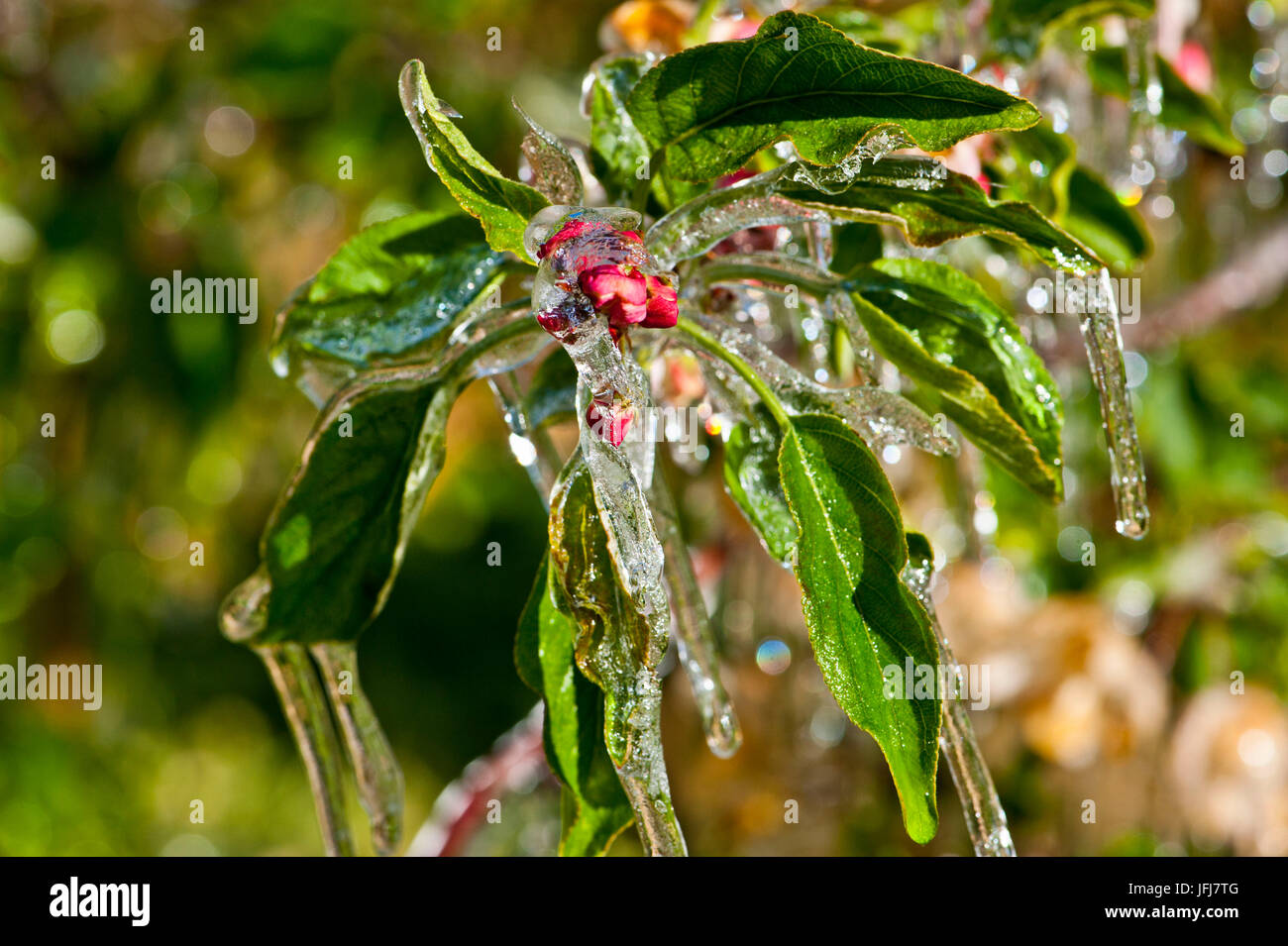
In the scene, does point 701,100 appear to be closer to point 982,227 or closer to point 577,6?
point 982,227

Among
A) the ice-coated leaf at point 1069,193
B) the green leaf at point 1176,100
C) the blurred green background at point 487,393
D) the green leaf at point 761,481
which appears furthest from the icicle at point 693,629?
the blurred green background at point 487,393

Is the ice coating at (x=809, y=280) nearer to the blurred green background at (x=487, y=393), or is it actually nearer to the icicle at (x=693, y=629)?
the icicle at (x=693, y=629)

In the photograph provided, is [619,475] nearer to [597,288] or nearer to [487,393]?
[597,288]

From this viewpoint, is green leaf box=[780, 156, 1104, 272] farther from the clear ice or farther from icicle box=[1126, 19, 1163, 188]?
icicle box=[1126, 19, 1163, 188]

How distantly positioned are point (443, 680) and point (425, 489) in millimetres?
1632

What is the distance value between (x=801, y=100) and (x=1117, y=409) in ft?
0.38

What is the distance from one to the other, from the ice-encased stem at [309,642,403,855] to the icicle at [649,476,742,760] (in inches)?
3.3

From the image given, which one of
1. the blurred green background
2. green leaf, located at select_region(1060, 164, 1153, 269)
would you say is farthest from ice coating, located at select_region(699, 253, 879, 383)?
the blurred green background

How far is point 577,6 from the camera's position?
1.12m

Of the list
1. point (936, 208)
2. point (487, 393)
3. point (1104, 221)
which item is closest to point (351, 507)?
point (936, 208)

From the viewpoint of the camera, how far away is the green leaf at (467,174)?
0.21m

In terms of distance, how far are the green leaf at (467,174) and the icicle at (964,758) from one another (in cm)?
11

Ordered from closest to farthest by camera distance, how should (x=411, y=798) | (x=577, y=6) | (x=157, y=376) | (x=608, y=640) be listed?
(x=608, y=640) → (x=157, y=376) → (x=577, y=6) → (x=411, y=798)

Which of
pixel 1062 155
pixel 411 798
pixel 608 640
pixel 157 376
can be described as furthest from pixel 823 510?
pixel 411 798
